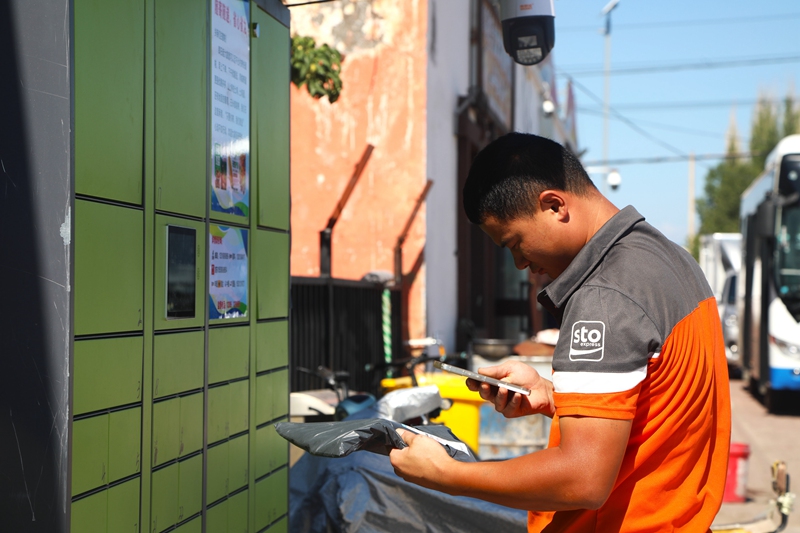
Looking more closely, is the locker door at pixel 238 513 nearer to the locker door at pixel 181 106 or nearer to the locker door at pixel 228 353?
the locker door at pixel 228 353

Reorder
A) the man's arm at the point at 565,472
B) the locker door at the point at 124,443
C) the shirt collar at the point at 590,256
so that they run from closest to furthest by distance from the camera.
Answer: the man's arm at the point at 565,472 → the shirt collar at the point at 590,256 → the locker door at the point at 124,443

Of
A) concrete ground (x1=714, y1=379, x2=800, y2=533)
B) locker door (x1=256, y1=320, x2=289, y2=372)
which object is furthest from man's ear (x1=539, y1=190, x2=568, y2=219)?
concrete ground (x1=714, y1=379, x2=800, y2=533)

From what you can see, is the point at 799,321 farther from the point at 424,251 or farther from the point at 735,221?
the point at 735,221

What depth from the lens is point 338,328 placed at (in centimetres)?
916

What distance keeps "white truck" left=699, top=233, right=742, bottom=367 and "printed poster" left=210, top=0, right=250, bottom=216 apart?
19252 millimetres

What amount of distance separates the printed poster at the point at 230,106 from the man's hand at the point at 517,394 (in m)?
1.32

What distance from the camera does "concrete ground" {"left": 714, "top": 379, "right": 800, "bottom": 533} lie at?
7628mm

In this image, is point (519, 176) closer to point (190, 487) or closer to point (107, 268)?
point (107, 268)

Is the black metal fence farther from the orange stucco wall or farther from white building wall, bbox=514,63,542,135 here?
white building wall, bbox=514,63,542,135

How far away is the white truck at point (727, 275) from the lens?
2188cm

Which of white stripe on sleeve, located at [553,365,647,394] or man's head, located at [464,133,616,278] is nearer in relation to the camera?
white stripe on sleeve, located at [553,365,647,394]

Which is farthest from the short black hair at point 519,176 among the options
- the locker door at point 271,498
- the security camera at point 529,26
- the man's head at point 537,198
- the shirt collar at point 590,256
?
the security camera at point 529,26

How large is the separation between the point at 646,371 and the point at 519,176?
1.72 feet

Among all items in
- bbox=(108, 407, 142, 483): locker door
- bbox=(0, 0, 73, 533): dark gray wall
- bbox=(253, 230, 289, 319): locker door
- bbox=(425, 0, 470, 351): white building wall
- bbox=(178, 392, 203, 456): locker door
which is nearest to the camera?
bbox=(0, 0, 73, 533): dark gray wall
